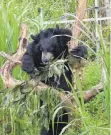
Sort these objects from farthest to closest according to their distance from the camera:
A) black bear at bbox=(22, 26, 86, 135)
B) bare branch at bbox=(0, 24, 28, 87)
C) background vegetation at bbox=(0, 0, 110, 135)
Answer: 1. black bear at bbox=(22, 26, 86, 135)
2. bare branch at bbox=(0, 24, 28, 87)
3. background vegetation at bbox=(0, 0, 110, 135)

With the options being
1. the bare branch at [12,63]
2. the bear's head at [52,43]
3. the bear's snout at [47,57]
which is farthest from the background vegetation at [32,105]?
the bear's snout at [47,57]

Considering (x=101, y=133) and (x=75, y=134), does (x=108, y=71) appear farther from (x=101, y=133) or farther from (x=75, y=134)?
(x=75, y=134)

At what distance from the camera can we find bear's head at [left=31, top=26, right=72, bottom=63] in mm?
3791

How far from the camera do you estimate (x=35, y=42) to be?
12.9ft

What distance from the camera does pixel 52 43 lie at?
3.90 meters

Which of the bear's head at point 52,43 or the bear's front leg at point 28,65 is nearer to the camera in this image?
the bear's front leg at point 28,65

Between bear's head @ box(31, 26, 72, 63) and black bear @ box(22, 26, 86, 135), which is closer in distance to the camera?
black bear @ box(22, 26, 86, 135)

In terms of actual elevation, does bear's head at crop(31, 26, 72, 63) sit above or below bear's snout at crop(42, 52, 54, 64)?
above

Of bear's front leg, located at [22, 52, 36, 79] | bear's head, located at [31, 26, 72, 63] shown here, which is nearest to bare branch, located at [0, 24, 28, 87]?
bear's front leg, located at [22, 52, 36, 79]

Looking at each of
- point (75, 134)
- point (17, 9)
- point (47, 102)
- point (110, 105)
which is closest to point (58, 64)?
point (47, 102)

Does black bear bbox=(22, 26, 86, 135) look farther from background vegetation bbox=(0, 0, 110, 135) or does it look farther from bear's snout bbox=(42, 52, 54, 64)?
background vegetation bbox=(0, 0, 110, 135)

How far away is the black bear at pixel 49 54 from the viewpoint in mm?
3596

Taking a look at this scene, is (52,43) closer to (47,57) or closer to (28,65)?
(47,57)

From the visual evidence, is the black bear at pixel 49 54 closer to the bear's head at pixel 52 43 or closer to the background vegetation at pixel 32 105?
the bear's head at pixel 52 43
